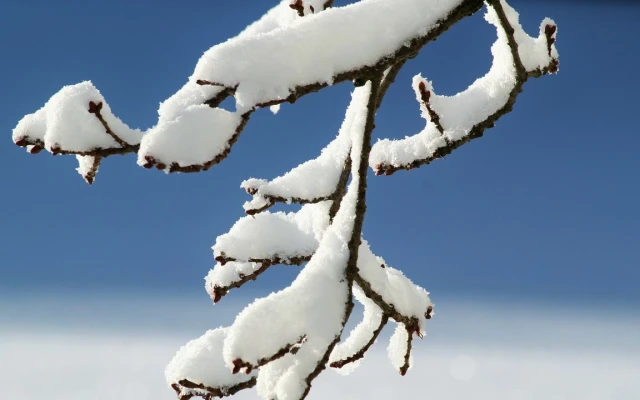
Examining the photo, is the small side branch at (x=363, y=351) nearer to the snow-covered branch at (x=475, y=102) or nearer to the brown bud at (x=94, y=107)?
the snow-covered branch at (x=475, y=102)

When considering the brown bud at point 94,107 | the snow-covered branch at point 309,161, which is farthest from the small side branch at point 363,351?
the brown bud at point 94,107

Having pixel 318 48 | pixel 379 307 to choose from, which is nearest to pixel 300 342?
pixel 379 307

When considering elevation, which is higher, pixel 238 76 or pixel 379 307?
pixel 238 76

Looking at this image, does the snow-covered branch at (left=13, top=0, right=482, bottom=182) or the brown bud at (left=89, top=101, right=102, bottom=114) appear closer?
the snow-covered branch at (left=13, top=0, right=482, bottom=182)

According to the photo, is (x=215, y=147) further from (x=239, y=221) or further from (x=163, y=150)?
(x=239, y=221)

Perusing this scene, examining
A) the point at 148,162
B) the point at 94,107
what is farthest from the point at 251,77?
the point at 94,107

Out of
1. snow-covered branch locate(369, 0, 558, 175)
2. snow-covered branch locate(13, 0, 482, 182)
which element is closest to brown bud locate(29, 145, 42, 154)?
snow-covered branch locate(13, 0, 482, 182)

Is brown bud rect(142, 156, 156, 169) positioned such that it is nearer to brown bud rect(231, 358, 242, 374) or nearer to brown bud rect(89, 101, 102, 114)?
brown bud rect(89, 101, 102, 114)

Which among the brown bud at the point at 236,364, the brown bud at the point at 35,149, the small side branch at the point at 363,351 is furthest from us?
the small side branch at the point at 363,351
